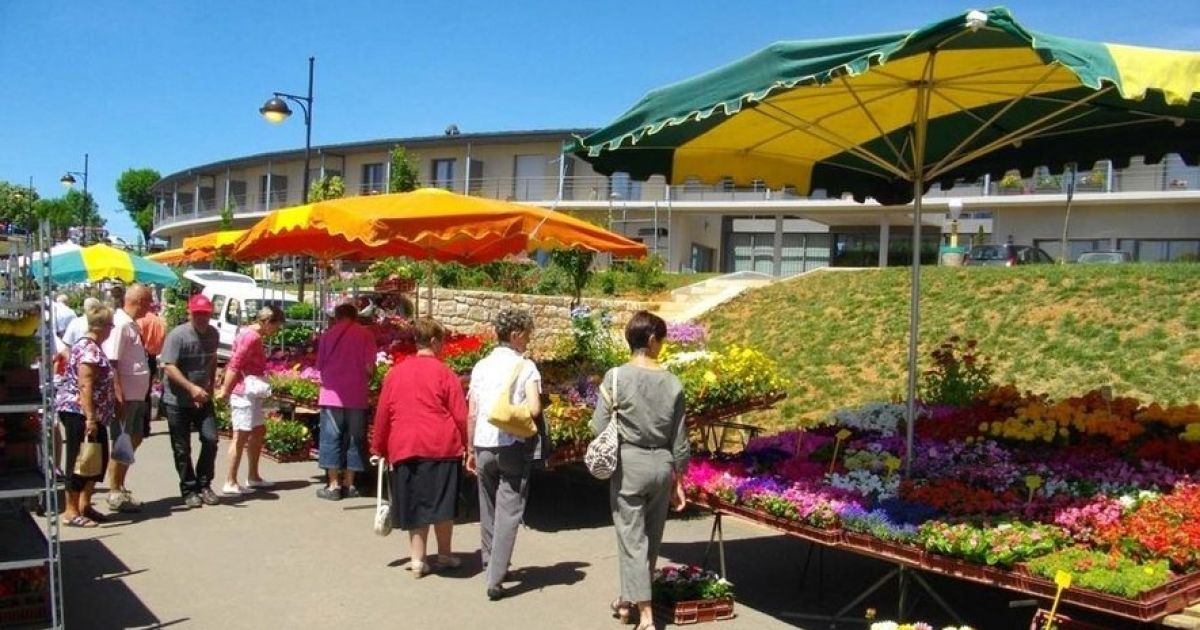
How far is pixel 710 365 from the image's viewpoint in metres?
9.29

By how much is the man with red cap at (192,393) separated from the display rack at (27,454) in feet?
9.38

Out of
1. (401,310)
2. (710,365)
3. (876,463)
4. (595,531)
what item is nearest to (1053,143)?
(876,463)

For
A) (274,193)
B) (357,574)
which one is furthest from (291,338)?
(274,193)

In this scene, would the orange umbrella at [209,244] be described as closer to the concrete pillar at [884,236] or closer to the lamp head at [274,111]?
the lamp head at [274,111]

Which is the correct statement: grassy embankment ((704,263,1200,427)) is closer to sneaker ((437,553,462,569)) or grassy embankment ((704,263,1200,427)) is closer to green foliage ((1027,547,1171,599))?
sneaker ((437,553,462,569))

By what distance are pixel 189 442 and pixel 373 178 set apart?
44.7 metres

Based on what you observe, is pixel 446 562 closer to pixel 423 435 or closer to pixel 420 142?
pixel 423 435

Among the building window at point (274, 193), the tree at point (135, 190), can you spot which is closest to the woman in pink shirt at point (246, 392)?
the building window at point (274, 193)

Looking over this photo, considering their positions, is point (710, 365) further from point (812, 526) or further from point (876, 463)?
point (812, 526)

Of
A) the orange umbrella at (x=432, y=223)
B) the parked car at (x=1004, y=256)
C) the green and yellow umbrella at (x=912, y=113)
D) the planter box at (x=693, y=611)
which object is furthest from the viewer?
the parked car at (x=1004, y=256)

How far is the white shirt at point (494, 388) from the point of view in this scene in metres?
6.04

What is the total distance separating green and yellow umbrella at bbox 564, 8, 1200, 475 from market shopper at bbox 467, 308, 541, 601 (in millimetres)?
1304

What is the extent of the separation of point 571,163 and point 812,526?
135 ft

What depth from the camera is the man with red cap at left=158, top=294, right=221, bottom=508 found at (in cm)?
827
